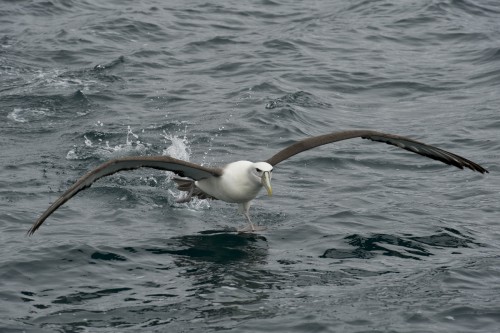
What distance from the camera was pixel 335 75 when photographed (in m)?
21.3

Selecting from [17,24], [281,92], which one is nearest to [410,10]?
[281,92]

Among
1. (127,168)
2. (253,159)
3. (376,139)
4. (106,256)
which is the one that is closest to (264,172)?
(127,168)

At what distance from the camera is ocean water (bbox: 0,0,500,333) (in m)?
10.8

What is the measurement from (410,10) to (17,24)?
10.2m

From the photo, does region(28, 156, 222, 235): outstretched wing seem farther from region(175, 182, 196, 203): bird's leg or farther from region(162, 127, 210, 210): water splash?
region(162, 127, 210, 210): water splash

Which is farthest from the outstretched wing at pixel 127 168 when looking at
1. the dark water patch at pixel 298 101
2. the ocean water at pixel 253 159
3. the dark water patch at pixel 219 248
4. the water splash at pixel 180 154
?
the dark water patch at pixel 298 101

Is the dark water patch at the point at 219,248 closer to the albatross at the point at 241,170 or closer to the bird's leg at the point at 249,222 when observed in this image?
the bird's leg at the point at 249,222

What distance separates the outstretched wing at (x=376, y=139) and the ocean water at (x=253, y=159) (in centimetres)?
81

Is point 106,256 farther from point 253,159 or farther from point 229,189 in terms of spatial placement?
point 253,159

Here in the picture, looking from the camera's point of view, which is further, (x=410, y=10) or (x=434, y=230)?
(x=410, y=10)

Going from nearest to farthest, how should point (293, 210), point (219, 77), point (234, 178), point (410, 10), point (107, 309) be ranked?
point (107, 309) < point (234, 178) < point (293, 210) < point (219, 77) < point (410, 10)

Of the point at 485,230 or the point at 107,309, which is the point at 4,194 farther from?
the point at 485,230

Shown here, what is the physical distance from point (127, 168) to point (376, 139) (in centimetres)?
346

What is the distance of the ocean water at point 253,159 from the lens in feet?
35.4
